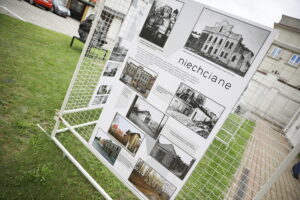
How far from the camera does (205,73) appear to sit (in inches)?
60.2

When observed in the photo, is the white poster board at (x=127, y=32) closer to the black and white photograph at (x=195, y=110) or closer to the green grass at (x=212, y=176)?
the black and white photograph at (x=195, y=110)

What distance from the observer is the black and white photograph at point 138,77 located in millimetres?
1805

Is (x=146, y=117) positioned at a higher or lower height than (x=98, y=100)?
higher

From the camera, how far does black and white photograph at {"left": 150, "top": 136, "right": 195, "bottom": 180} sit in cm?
164

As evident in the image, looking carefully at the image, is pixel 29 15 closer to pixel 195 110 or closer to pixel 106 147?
pixel 106 147

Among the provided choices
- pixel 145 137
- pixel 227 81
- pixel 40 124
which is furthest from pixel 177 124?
pixel 40 124

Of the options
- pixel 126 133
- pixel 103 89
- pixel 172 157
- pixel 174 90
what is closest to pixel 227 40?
pixel 174 90

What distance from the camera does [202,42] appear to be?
1533 mm

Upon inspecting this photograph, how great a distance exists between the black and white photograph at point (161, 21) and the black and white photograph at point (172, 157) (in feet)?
3.08

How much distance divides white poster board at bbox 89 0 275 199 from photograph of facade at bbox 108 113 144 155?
0.03ft

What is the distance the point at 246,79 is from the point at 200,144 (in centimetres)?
65

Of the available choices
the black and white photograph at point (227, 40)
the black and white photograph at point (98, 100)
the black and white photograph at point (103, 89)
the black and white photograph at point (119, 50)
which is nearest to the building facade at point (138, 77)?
the black and white photograph at point (119, 50)

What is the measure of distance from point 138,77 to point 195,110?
67 centimetres

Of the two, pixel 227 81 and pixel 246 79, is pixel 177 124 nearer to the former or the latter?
pixel 227 81
